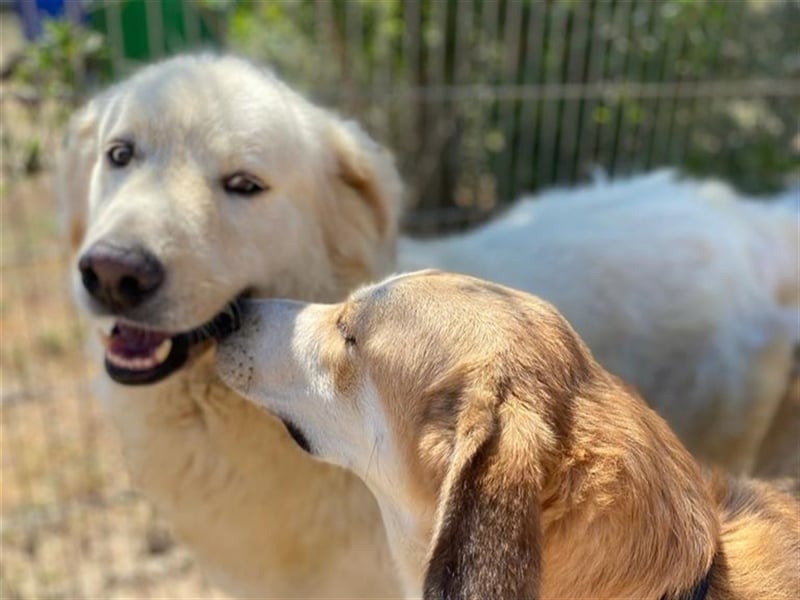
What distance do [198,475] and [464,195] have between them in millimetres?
3343

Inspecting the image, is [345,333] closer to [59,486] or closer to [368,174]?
[368,174]

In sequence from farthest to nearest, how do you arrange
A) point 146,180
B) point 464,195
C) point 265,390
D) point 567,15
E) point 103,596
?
point 464,195 → point 567,15 → point 103,596 → point 146,180 → point 265,390

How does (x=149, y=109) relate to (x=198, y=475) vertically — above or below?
above

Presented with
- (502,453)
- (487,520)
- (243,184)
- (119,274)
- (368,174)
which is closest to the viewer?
(487,520)

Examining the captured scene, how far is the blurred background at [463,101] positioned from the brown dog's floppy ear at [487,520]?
3130mm

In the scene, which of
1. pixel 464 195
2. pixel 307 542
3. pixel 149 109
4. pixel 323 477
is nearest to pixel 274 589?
pixel 307 542

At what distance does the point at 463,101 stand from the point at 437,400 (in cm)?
376

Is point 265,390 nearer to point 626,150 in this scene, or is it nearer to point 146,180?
point 146,180

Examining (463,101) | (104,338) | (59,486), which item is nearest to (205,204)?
(104,338)

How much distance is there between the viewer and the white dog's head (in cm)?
271

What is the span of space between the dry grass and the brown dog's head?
79.6 inches

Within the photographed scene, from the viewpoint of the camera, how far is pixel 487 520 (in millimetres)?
1831

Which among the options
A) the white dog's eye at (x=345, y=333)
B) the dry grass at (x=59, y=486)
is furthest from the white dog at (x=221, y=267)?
the dry grass at (x=59, y=486)

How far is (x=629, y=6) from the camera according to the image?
18.1 ft
